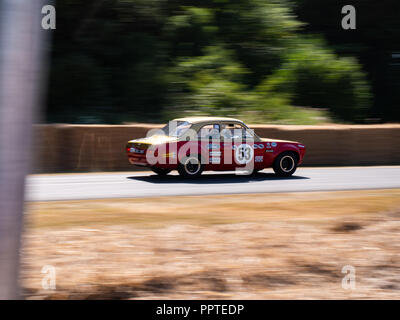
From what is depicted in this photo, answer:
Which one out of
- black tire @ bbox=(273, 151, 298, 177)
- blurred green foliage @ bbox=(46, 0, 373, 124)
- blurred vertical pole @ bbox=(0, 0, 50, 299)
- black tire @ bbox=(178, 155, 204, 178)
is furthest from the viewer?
blurred green foliage @ bbox=(46, 0, 373, 124)

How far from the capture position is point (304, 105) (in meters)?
26.2

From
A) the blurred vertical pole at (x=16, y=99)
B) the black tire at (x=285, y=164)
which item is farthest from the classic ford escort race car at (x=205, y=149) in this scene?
the blurred vertical pole at (x=16, y=99)

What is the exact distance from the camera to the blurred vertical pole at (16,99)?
4203 mm

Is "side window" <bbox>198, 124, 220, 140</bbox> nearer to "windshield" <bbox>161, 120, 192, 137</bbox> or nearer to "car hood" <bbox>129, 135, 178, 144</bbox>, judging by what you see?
"windshield" <bbox>161, 120, 192, 137</bbox>

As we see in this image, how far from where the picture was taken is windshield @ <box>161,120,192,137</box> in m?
13.5

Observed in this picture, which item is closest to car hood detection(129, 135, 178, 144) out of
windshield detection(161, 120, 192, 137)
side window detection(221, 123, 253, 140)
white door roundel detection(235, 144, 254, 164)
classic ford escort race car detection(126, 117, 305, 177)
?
classic ford escort race car detection(126, 117, 305, 177)

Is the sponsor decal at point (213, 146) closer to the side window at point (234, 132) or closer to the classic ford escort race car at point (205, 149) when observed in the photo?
the classic ford escort race car at point (205, 149)

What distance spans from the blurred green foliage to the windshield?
25.6ft

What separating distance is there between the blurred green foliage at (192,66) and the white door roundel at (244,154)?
825 cm

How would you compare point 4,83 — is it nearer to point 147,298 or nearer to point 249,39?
point 147,298

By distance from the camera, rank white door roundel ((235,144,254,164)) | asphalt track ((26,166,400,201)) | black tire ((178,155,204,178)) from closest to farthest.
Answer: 1. asphalt track ((26,166,400,201))
2. black tire ((178,155,204,178))
3. white door roundel ((235,144,254,164))

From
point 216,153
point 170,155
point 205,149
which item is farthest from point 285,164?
point 170,155

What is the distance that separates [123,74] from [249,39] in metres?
6.40
